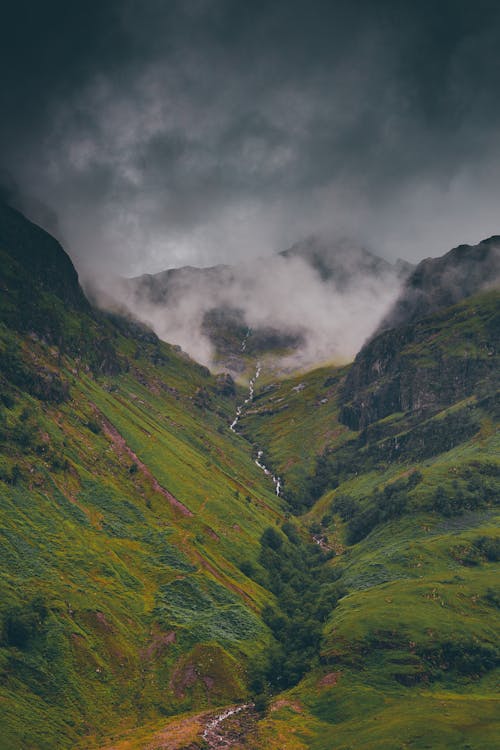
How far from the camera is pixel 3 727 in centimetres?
11119

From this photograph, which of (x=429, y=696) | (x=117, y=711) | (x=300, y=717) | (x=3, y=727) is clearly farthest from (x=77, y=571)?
(x=429, y=696)

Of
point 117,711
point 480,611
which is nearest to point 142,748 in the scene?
point 117,711

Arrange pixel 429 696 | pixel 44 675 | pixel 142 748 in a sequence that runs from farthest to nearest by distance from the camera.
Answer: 1. pixel 429 696
2. pixel 44 675
3. pixel 142 748

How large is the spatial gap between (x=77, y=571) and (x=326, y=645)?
85556 mm

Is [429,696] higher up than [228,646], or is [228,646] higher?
[429,696]

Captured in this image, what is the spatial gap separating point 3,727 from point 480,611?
148547 millimetres

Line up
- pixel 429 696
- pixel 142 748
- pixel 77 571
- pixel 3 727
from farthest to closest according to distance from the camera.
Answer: pixel 77 571, pixel 429 696, pixel 142 748, pixel 3 727

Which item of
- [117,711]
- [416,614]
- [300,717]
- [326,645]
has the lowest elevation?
[117,711]

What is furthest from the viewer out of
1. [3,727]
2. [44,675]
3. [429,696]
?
[429,696]

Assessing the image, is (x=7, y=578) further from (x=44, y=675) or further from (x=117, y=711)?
(x=117, y=711)

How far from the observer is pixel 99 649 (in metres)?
150

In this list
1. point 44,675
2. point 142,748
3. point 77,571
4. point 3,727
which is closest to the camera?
point 3,727

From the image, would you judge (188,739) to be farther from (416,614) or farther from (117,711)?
(416,614)

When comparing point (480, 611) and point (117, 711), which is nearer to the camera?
point (117, 711)
